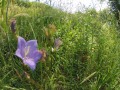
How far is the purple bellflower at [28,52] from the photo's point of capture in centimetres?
191

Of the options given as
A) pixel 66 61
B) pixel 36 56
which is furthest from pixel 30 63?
pixel 66 61

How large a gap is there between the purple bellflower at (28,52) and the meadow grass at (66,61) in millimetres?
123

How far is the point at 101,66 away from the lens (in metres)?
2.55

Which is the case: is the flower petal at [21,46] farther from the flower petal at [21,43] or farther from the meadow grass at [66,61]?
the meadow grass at [66,61]

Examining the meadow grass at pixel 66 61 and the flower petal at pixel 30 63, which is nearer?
the flower petal at pixel 30 63

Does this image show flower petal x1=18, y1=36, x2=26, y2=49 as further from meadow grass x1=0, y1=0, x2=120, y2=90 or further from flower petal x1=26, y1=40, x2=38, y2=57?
meadow grass x1=0, y1=0, x2=120, y2=90

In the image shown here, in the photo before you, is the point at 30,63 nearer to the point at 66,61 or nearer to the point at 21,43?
the point at 21,43

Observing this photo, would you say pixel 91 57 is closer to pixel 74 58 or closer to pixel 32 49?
pixel 74 58

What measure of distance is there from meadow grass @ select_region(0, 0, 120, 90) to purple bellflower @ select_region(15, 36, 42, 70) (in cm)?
12

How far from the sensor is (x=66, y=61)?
8.27ft

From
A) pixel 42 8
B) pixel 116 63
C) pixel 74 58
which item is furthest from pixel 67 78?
pixel 42 8

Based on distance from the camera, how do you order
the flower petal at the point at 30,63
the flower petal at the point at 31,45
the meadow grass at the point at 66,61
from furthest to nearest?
the meadow grass at the point at 66,61, the flower petal at the point at 31,45, the flower petal at the point at 30,63

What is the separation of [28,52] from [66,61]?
1.89ft

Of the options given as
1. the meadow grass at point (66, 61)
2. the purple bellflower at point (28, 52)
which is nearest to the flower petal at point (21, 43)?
the purple bellflower at point (28, 52)
